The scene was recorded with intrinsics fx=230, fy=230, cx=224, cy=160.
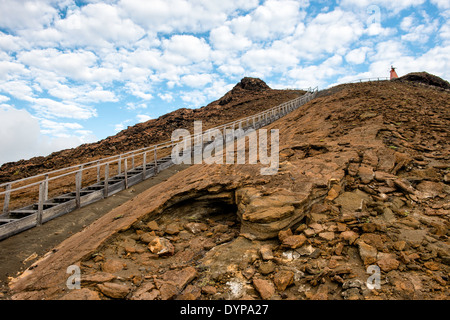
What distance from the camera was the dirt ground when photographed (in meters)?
4.55

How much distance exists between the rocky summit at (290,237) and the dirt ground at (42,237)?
19.7 inches

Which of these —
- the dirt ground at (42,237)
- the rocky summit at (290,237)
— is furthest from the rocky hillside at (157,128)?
the rocky summit at (290,237)

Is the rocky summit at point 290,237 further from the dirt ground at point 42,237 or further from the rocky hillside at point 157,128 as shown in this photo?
the rocky hillside at point 157,128

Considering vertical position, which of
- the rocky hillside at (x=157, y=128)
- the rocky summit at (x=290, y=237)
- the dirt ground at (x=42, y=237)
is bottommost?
the dirt ground at (x=42, y=237)

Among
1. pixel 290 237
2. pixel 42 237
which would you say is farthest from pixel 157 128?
pixel 290 237

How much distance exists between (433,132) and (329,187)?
4.96 meters

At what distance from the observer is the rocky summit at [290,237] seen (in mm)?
2932

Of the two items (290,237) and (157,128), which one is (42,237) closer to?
(290,237)

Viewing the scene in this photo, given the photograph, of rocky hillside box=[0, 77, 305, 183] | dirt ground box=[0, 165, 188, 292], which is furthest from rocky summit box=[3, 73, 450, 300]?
rocky hillside box=[0, 77, 305, 183]

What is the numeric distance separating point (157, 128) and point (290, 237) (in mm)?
21917

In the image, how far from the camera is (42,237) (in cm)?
570
